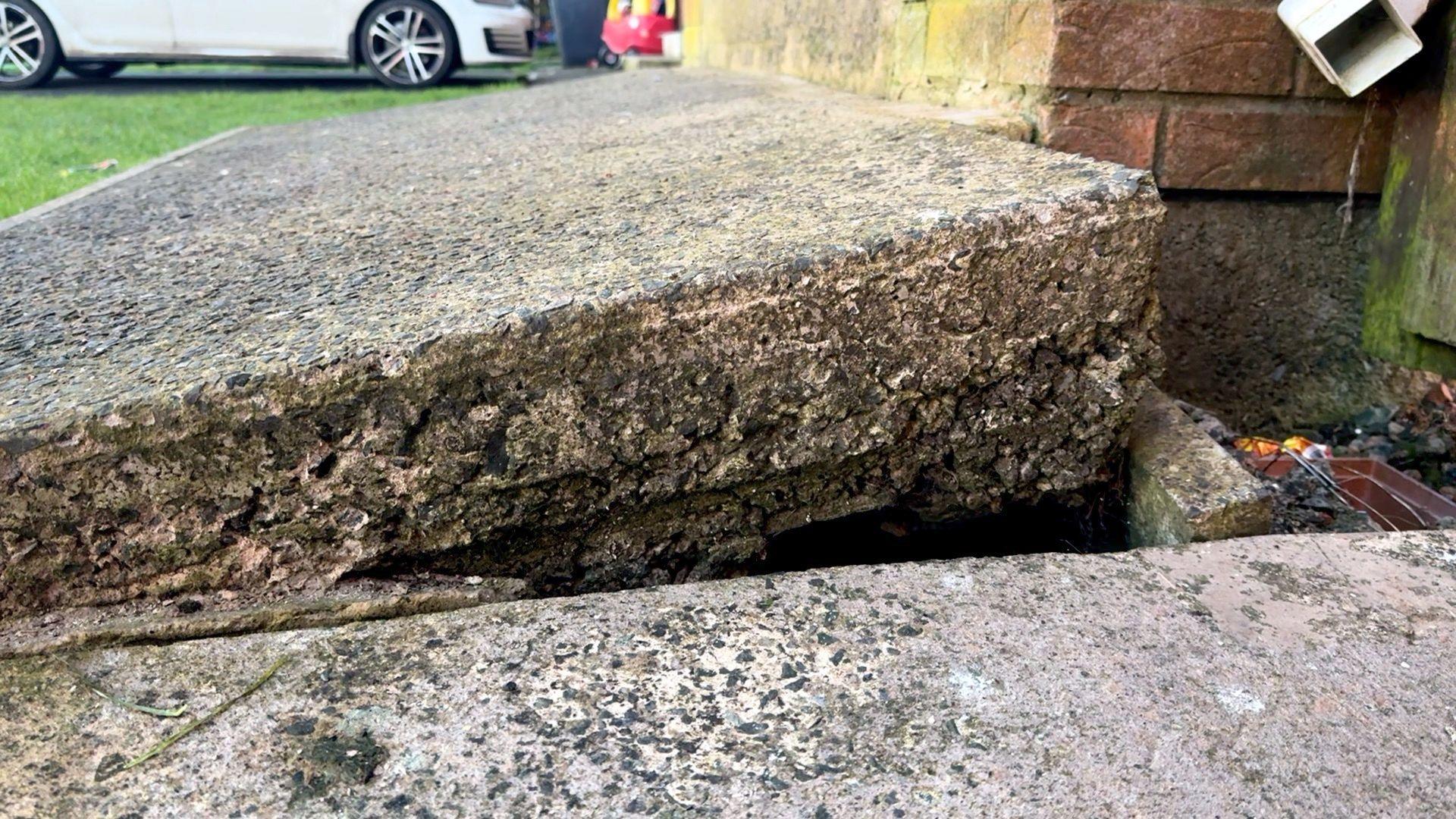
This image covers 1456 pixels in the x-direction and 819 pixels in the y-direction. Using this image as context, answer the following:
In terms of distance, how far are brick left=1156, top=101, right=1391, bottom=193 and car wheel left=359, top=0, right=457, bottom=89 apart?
7.77 meters

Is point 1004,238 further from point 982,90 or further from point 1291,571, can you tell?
point 982,90

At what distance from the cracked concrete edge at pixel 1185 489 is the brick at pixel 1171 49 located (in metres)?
0.75

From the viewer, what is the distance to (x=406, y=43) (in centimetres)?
864

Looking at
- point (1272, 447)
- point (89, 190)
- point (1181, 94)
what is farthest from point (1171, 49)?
point (89, 190)

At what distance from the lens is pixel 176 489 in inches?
47.4


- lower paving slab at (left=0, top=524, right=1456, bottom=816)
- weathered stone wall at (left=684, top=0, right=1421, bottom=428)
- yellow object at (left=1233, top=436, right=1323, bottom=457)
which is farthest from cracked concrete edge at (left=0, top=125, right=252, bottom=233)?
yellow object at (left=1233, top=436, right=1323, bottom=457)

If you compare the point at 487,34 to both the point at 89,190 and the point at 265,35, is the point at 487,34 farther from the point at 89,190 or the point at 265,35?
the point at 89,190

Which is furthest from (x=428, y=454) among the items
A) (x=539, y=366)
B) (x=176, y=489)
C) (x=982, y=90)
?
(x=982, y=90)

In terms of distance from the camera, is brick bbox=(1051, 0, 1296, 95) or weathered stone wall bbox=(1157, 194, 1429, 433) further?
weathered stone wall bbox=(1157, 194, 1429, 433)

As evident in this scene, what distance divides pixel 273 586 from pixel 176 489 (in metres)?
0.16

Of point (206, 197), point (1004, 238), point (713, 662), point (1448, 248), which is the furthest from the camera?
point (206, 197)

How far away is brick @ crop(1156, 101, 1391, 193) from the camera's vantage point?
2139mm

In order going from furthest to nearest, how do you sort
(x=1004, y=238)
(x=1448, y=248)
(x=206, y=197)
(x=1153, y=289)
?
(x=206, y=197), (x=1448, y=248), (x=1153, y=289), (x=1004, y=238)

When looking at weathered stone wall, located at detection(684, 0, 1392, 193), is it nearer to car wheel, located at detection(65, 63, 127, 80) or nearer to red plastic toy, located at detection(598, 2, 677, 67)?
red plastic toy, located at detection(598, 2, 677, 67)
